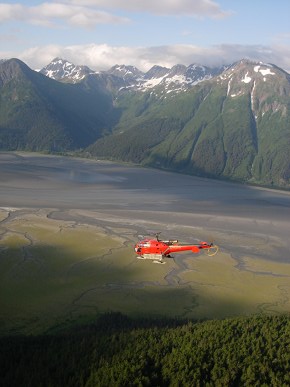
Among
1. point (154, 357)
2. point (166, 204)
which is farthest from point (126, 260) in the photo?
point (166, 204)

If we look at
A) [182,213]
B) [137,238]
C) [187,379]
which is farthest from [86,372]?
[182,213]

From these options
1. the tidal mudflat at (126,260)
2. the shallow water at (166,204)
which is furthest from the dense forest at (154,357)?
the shallow water at (166,204)

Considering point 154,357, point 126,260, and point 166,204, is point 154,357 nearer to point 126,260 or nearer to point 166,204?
point 126,260

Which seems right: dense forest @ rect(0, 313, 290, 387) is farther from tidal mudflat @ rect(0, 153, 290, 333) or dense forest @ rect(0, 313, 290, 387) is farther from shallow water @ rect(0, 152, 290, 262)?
shallow water @ rect(0, 152, 290, 262)

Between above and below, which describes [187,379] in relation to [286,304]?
above

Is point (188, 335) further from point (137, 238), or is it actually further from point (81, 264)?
point (137, 238)

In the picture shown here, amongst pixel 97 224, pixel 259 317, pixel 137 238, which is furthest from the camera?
pixel 97 224

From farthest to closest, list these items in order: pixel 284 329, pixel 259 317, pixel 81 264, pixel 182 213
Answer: pixel 182 213, pixel 81 264, pixel 259 317, pixel 284 329

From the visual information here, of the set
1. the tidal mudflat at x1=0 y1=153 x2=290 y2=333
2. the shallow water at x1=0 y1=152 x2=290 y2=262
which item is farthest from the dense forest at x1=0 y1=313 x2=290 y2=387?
the shallow water at x1=0 y1=152 x2=290 y2=262
